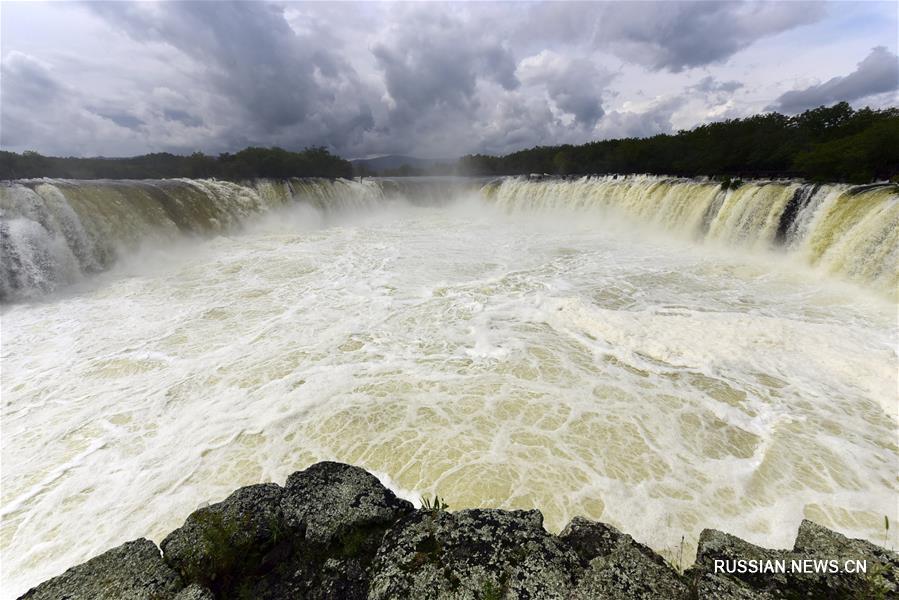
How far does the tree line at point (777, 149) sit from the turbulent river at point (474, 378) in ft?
12.1

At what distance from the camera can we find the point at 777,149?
25719mm

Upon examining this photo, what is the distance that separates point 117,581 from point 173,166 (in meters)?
55.2

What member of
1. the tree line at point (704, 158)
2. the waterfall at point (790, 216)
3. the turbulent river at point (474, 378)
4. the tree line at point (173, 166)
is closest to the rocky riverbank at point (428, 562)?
the turbulent river at point (474, 378)

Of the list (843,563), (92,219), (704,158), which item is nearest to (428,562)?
(843,563)

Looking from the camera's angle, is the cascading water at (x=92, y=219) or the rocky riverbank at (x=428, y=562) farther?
the cascading water at (x=92, y=219)

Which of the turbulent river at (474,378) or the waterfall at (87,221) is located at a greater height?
the waterfall at (87,221)

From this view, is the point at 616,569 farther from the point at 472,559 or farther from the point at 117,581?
the point at 117,581

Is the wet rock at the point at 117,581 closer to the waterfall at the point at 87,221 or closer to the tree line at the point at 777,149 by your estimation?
the waterfall at the point at 87,221

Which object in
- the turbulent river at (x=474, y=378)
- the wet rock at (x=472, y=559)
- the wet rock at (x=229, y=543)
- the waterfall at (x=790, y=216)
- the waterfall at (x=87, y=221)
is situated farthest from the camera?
the waterfall at (x=87, y=221)

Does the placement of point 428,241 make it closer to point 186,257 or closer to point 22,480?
point 186,257

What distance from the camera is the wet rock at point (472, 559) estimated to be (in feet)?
5.90

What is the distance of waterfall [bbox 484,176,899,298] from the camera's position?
1162 cm

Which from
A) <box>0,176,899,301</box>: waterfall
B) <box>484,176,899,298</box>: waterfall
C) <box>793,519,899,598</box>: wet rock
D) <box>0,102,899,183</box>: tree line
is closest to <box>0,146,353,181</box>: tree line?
<box>0,102,899,183</box>: tree line

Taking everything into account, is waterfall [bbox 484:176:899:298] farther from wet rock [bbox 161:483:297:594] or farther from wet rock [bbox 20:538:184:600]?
wet rock [bbox 20:538:184:600]
